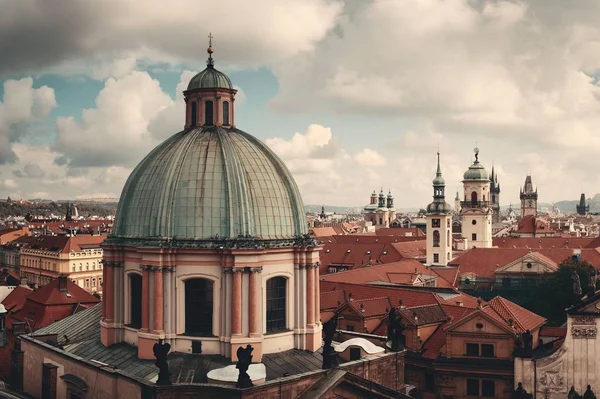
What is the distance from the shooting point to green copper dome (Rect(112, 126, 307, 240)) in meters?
32.8

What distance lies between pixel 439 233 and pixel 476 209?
67.7 feet

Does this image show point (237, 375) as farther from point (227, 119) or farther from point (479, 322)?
point (479, 322)

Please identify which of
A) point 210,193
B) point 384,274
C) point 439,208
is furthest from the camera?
point 439,208

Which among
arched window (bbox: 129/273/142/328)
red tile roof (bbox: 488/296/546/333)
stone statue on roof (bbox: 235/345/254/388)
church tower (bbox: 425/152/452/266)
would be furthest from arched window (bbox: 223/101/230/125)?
church tower (bbox: 425/152/452/266)

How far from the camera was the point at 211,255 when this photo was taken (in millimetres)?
32312

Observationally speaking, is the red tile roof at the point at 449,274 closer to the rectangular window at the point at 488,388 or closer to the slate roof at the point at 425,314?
the slate roof at the point at 425,314

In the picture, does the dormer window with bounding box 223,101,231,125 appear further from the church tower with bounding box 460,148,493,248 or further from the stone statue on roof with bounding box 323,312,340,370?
the church tower with bounding box 460,148,493,248

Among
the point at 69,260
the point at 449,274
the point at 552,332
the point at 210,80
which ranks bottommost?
the point at 552,332

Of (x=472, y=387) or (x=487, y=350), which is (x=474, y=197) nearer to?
(x=487, y=350)

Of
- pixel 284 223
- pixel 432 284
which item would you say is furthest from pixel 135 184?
pixel 432 284

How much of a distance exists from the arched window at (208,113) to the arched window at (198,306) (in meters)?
9.17

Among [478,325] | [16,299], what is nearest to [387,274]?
[478,325]

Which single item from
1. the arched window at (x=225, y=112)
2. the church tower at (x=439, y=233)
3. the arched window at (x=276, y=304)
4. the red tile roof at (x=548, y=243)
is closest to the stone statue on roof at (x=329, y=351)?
the arched window at (x=276, y=304)

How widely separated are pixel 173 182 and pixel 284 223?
19.2ft
